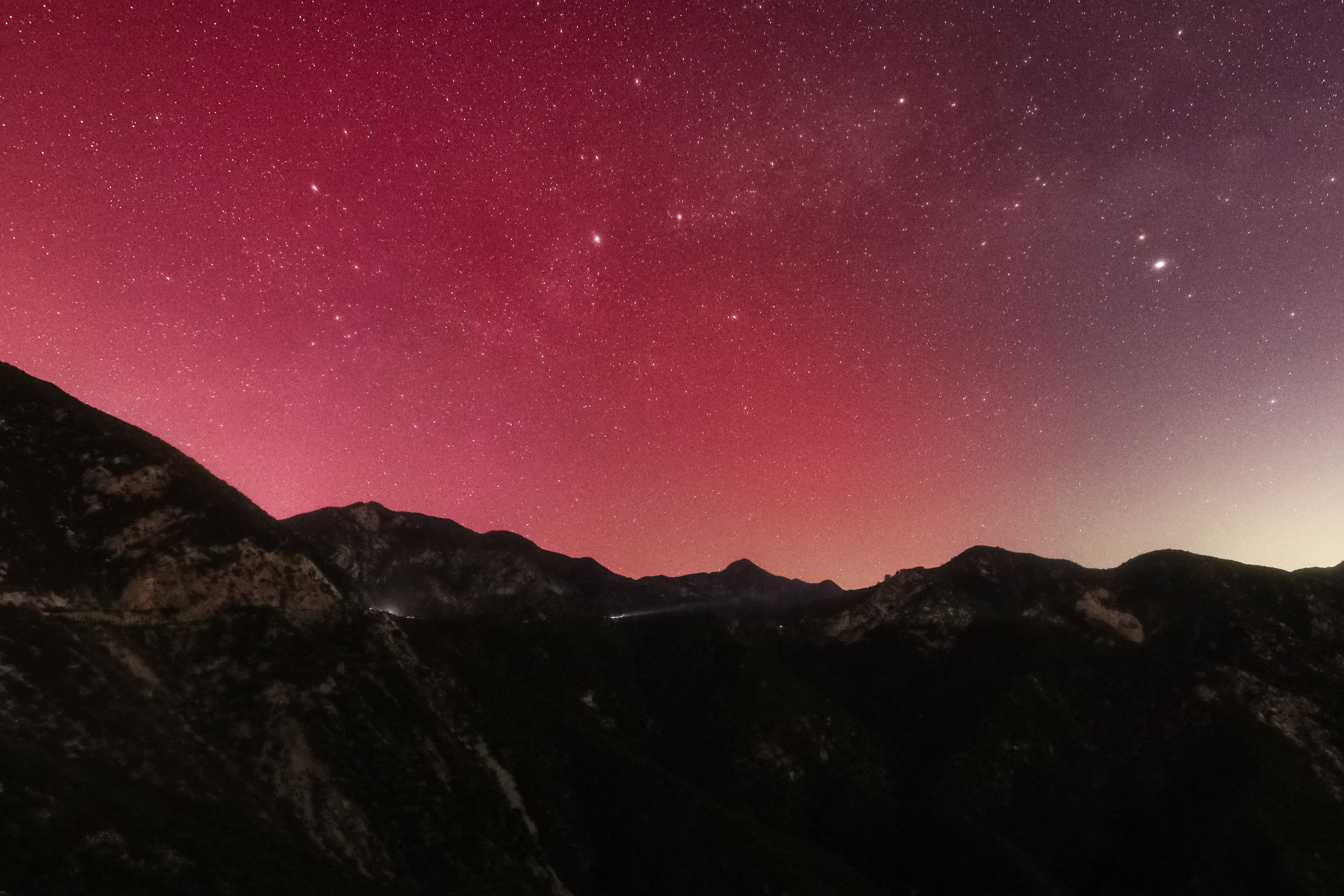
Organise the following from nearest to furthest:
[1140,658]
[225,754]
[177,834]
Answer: [177,834]
[225,754]
[1140,658]

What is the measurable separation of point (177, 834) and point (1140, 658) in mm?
141316

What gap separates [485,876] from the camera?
185ft

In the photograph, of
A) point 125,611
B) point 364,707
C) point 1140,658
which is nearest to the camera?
point 125,611

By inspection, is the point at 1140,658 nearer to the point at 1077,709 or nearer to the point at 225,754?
the point at 1077,709

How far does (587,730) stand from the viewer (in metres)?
90.1

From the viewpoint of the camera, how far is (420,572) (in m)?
172

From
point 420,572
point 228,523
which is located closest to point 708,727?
point 228,523

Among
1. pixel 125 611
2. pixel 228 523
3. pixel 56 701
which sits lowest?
pixel 56 701

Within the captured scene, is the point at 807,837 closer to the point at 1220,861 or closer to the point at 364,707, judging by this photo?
the point at 1220,861

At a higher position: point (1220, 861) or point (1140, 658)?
point (1140, 658)

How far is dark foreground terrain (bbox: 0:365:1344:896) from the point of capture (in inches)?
1850

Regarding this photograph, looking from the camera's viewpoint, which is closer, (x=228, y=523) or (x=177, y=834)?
(x=177, y=834)

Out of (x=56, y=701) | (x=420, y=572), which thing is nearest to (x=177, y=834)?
(x=56, y=701)

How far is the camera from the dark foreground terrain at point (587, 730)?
47.0 metres
